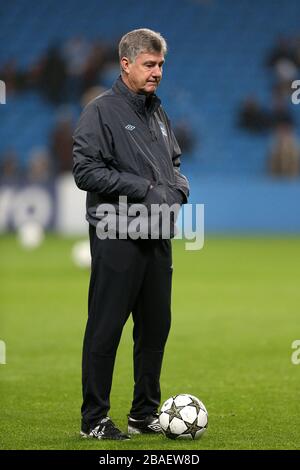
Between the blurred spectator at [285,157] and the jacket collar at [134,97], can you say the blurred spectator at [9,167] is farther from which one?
the jacket collar at [134,97]

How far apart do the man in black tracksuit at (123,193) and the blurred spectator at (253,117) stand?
2119 centimetres

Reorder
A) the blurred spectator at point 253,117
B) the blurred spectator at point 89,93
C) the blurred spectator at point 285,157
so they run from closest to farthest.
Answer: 1. the blurred spectator at point 285,157
2. the blurred spectator at point 89,93
3. the blurred spectator at point 253,117

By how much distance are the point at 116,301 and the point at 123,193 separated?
24.2 inches

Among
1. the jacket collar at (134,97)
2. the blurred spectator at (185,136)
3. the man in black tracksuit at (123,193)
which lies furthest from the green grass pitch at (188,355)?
the blurred spectator at (185,136)

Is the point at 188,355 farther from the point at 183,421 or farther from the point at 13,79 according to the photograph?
the point at 13,79

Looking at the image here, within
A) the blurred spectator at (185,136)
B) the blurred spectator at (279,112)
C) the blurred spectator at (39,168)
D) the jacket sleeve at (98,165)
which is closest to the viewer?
the jacket sleeve at (98,165)

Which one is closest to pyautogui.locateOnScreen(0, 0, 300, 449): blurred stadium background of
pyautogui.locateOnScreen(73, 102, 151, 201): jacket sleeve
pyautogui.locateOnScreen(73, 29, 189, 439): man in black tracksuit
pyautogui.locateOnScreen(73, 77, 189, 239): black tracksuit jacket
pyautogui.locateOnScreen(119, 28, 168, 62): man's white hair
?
pyautogui.locateOnScreen(73, 29, 189, 439): man in black tracksuit

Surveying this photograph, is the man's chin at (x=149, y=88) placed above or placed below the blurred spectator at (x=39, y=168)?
below

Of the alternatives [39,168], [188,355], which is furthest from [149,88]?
[39,168]

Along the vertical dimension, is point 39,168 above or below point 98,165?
above

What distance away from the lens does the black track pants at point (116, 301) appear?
18.3 ft

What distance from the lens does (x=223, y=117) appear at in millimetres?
27250

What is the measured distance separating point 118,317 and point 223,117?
22058mm

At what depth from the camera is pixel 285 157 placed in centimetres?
2466
